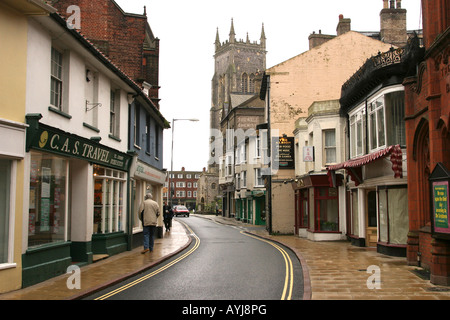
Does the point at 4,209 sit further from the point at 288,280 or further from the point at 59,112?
the point at 288,280

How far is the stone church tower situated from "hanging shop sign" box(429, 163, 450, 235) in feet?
310

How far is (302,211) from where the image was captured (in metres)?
27.3

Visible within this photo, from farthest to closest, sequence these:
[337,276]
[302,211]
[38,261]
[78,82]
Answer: [302,211] → [78,82] → [337,276] → [38,261]

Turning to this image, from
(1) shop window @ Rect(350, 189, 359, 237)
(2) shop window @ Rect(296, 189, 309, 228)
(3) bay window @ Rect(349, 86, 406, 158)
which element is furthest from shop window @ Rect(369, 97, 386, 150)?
(2) shop window @ Rect(296, 189, 309, 228)

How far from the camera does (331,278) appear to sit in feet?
37.2

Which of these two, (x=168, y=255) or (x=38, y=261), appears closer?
(x=38, y=261)

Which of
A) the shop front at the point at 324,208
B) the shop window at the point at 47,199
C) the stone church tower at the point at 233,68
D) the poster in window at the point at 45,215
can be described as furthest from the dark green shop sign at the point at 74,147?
the stone church tower at the point at 233,68

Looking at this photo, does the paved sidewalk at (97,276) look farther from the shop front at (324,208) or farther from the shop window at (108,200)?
the shop front at (324,208)

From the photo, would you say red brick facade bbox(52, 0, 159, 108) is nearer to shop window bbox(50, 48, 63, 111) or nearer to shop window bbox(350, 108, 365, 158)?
shop window bbox(50, 48, 63, 111)

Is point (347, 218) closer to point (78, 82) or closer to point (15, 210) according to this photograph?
point (78, 82)

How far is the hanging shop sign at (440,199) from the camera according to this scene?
32.9 feet
